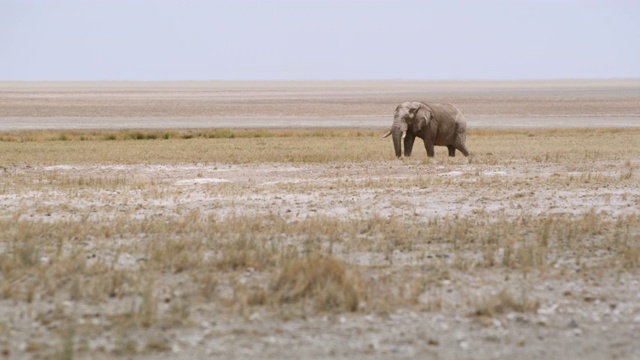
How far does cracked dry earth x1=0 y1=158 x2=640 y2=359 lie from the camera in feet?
28.7

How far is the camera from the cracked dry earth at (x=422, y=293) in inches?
344

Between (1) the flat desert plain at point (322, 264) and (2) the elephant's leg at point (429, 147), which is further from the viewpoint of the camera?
(2) the elephant's leg at point (429, 147)

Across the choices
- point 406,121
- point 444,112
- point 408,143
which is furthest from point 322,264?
point 444,112

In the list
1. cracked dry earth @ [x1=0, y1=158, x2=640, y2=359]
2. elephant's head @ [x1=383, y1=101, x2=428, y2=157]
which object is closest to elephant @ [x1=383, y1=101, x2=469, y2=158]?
elephant's head @ [x1=383, y1=101, x2=428, y2=157]

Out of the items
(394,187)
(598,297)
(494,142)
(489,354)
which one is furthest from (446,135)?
(489,354)

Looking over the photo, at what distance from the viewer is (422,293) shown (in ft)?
34.4

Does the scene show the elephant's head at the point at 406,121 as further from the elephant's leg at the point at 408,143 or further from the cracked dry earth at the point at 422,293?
the cracked dry earth at the point at 422,293

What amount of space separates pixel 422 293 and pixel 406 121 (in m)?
19.7

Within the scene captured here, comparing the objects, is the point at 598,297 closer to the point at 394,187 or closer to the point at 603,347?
the point at 603,347

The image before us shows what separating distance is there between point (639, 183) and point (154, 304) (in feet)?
46.2

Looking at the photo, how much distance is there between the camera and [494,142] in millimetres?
38969

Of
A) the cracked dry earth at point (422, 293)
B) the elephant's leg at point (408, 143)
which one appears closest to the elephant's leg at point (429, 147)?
the elephant's leg at point (408, 143)

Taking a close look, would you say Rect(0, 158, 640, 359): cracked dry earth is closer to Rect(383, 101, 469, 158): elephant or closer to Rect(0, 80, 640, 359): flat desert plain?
Rect(0, 80, 640, 359): flat desert plain

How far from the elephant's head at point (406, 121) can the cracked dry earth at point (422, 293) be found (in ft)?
24.8
